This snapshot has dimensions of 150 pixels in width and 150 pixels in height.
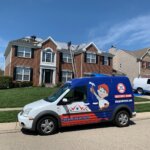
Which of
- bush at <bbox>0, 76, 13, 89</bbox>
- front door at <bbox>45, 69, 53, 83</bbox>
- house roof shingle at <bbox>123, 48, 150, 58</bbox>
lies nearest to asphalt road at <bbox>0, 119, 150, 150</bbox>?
bush at <bbox>0, 76, 13, 89</bbox>

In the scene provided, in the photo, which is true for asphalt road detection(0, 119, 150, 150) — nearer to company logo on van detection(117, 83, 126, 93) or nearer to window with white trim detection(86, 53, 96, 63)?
company logo on van detection(117, 83, 126, 93)

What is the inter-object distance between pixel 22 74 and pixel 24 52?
3.05 metres

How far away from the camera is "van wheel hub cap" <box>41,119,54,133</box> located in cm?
853

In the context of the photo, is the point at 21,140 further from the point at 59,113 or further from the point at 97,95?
the point at 97,95

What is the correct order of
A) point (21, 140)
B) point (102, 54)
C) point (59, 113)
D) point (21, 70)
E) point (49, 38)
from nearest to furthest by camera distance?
point (21, 140) → point (59, 113) → point (21, 70) → point (49, 38) → point (102, 54)

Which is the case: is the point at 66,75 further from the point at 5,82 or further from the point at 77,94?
the point at 77,94

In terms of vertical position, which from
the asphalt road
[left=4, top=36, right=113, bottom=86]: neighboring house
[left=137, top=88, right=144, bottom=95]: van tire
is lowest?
the asphalt road

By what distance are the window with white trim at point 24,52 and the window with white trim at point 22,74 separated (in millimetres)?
1801

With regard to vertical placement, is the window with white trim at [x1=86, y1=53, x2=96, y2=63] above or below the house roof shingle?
below

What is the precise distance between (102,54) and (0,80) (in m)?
17.6

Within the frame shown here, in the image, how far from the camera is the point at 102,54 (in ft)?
126

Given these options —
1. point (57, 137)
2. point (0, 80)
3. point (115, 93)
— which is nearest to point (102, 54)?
point (0, 80)

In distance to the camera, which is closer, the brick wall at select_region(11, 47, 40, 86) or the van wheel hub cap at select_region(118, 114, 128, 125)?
the van wheel hub cap at select_region(118, 114, 128, 125)

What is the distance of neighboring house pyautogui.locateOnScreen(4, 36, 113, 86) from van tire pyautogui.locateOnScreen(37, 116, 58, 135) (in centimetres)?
2275
